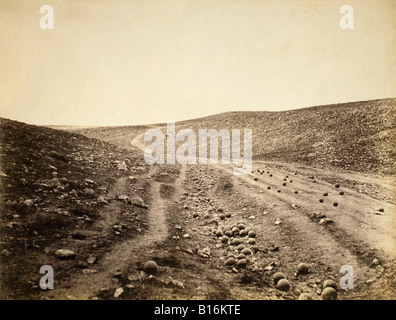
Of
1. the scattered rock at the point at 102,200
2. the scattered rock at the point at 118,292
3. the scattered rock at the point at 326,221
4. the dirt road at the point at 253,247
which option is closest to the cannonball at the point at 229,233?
the dirt road at the point at 253,247

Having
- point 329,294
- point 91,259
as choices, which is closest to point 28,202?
point 91,259

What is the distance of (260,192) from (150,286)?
7222 millimetres

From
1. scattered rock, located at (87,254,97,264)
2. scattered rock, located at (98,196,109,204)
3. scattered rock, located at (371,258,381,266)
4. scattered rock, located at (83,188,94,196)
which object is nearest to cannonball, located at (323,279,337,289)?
scattered rock, located at (371,258,381,266)

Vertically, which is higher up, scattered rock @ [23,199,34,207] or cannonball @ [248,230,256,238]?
scattered rock @ [23,199,34,207]

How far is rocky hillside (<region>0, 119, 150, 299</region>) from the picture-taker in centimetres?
425

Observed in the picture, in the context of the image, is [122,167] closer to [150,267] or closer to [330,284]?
[150,267]

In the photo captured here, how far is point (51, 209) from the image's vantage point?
5.95 m

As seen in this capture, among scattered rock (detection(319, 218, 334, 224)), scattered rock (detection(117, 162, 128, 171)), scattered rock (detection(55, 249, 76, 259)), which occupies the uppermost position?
scattered rock (detection(117, 162, 128, 171))

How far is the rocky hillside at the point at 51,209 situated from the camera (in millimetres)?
4250

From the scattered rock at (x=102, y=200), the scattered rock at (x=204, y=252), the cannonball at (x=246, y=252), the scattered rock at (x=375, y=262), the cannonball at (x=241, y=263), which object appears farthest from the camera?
the scattered rock at (x=102, y=200)

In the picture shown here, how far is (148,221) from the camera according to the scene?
699cm

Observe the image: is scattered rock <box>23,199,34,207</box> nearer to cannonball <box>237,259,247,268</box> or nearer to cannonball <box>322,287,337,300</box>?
cannonball <box>237,259,247,268</box>

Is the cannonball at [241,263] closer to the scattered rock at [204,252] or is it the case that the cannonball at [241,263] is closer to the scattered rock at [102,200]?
the scattered rock at [204,252]

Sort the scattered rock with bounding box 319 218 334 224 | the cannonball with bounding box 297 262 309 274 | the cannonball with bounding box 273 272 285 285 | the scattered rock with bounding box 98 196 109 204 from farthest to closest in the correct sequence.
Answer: the scattered rock with bounding box 98 196 109 204
the scattered rock with bounding box 319 218 334 224
the cannonball with bounding box 297 262 309 274
the cannonball with bounding box 273 272 285 285
